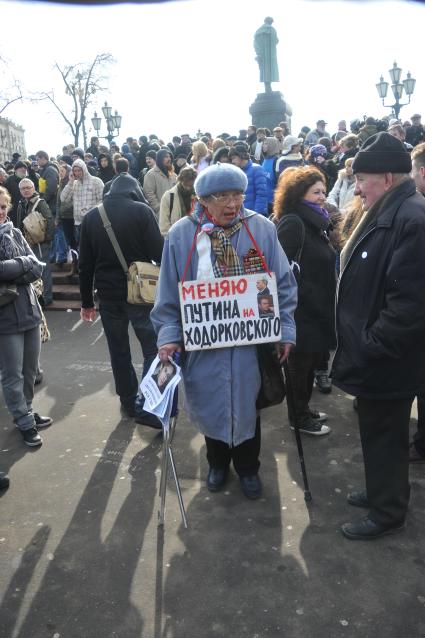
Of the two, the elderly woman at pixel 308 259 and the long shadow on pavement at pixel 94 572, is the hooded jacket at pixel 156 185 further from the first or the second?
the long shadow on pavement at pixel 94 572

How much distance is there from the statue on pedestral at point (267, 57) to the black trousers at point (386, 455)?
72.3ft

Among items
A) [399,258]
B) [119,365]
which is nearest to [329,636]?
[399,258]

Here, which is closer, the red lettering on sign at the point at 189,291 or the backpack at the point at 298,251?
the red lettering on sign at the point at 189,291

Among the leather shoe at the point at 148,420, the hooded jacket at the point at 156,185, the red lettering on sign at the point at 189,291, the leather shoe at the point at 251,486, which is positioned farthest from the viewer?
the hooded jacket at the point at 156,185

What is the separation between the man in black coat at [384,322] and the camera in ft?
8.06

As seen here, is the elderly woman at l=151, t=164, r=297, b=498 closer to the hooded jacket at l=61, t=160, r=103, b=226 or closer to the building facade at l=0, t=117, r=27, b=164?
the hooded jacket at l=61, t=160, r=103, b=226

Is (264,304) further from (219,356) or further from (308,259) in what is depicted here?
(308,259)

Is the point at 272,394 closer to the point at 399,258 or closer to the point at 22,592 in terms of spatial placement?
the point at 399,258

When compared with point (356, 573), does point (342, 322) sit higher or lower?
higher

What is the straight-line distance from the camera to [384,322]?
2.48 meters

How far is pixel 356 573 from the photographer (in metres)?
2.59

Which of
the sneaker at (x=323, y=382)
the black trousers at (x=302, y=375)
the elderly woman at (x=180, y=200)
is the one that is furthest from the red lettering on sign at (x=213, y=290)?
the elderly woman at (x=180, y=200)

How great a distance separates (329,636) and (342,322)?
1.38 m

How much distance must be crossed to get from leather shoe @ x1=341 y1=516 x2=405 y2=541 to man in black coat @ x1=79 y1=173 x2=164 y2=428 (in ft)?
5.91
